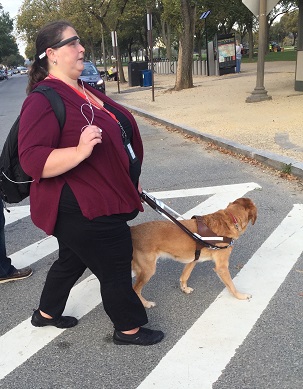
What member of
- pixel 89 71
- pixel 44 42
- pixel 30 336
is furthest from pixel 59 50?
pixel 89 71


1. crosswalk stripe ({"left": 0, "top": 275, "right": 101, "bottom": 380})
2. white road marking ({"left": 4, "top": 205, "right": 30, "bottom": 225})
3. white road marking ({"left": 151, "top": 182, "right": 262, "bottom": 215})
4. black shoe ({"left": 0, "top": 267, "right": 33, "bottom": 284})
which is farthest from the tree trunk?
crosswalk stripe ({"left": 0, "top": 275, "right": 101, "bottom": 380})

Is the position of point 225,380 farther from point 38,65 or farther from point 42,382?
point 38,65

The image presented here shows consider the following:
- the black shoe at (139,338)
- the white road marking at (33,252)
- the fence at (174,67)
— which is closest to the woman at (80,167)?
the black shoe at (139,338)

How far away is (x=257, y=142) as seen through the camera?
26.8 ft

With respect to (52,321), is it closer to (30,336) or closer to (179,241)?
(30,336)

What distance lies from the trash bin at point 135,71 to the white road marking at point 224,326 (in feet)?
76.6

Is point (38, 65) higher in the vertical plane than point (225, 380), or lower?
higher

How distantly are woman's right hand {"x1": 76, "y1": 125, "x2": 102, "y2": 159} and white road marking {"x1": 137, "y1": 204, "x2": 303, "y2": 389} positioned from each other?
1.45 meters

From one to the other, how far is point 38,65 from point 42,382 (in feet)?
6.35

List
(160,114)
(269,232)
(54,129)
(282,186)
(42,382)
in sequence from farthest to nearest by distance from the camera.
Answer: (160,114) < (282,186) < (269,232) < (42,382) < (54,129)

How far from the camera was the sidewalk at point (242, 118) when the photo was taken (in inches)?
295

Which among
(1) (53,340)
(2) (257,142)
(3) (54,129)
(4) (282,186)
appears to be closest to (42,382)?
(1) (53,340)

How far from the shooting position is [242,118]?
1100cm

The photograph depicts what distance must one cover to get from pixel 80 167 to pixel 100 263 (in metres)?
0.61
